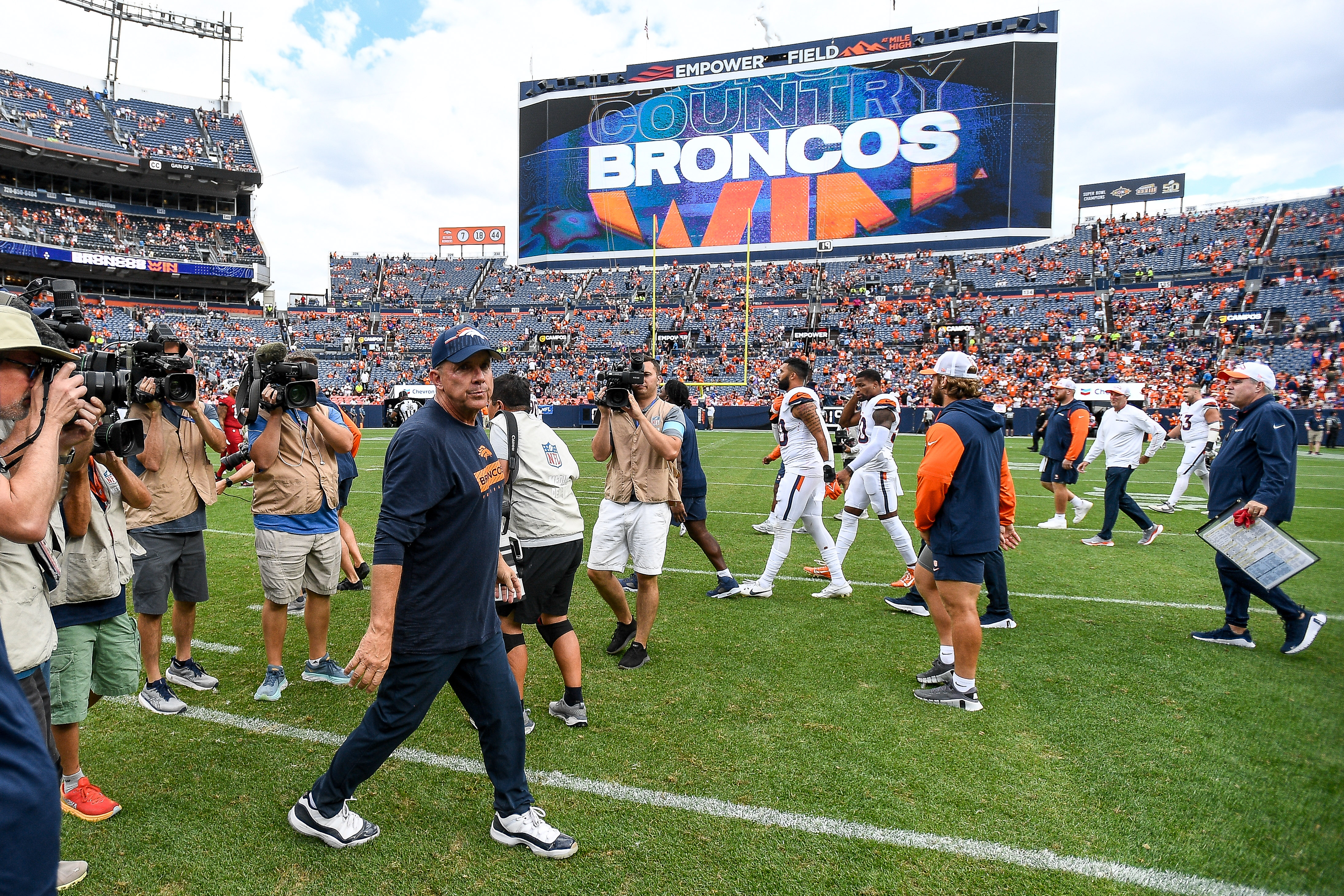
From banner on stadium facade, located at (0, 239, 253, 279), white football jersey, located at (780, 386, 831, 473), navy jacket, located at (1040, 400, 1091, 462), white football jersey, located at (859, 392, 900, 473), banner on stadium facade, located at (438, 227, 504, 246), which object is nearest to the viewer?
white football jersey, located at (780, 386, 831, 473)

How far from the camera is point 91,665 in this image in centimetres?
315

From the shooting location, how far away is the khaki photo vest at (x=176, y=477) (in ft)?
14.1

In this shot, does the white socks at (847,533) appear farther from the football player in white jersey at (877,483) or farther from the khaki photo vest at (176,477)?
the khaki photo vest at (176,477)

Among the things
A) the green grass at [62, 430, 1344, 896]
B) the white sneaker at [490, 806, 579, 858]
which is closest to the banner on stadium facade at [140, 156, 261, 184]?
the green grass at [62, 430, 1344, 896]

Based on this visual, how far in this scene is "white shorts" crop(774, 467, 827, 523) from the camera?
21.9 ft

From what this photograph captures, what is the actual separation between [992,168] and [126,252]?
56506mm


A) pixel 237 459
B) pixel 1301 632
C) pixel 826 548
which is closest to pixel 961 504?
pixel 826 548

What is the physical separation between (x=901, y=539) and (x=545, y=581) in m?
4.23

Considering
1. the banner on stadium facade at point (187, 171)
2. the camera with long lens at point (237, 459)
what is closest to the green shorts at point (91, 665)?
the camera with long lens at point (237, 459)

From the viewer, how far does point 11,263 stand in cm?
4378

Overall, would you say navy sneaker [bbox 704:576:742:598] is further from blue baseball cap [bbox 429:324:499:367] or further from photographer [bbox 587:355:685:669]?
blue baseball cap [bbox 429:324:499:367]

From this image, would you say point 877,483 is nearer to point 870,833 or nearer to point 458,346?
point 870,833

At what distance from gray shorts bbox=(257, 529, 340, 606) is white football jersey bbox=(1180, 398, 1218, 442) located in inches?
442

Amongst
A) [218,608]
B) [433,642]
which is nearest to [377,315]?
[218,608]
